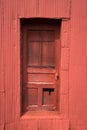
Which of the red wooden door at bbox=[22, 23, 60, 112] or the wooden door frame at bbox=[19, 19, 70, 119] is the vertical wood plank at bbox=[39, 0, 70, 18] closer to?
the wooden door frame at bbox=[19, 19, 70, 119]

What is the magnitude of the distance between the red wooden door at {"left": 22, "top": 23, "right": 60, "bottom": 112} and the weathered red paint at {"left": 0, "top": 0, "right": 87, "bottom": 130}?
0.18m

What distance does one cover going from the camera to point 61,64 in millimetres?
4086

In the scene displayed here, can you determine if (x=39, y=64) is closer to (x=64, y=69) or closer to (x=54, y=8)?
(x=64, y=69)

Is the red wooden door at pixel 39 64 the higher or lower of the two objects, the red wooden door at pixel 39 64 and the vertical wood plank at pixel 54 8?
the lower

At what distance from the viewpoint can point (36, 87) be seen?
429cm

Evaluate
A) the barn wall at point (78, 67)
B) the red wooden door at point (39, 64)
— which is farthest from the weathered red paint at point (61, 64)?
the red wooden door at point (39, 64)

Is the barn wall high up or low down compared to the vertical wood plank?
down

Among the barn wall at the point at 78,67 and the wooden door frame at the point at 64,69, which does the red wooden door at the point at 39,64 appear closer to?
the wooden door frame at the point at 64,69

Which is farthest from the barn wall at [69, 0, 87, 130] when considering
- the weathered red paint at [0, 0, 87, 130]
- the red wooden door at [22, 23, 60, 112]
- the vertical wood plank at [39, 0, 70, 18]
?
the red wooden door at [22, 23, 60, 112]

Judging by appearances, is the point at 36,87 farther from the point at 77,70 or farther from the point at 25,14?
the point at 25,14

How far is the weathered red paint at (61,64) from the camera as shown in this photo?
13.1 feet

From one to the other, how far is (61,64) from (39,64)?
1.22ft

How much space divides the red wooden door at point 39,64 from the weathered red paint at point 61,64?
182 millimetres

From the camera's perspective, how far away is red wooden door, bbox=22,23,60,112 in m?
4.22
